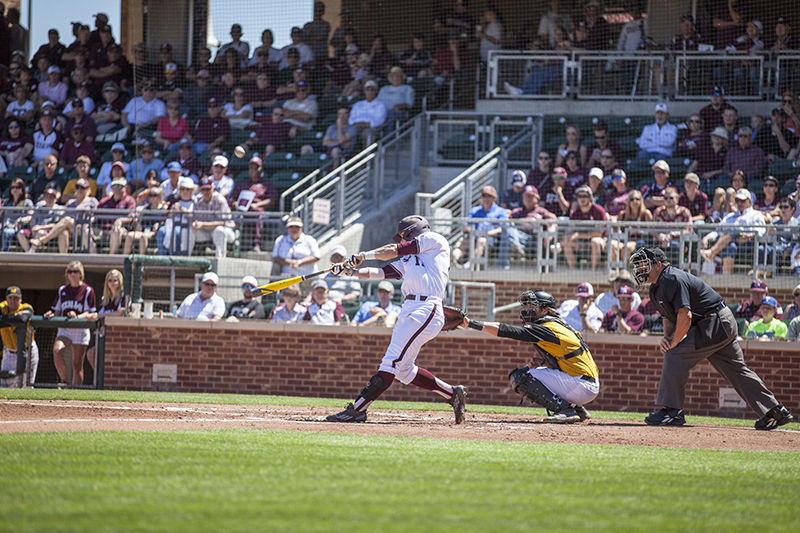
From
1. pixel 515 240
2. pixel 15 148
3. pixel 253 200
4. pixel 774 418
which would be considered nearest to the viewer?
pixel 774 418

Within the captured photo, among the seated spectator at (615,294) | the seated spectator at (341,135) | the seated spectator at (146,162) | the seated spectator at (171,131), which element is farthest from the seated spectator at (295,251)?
the seated spectator at (171,131)

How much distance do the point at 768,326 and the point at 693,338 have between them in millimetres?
3566

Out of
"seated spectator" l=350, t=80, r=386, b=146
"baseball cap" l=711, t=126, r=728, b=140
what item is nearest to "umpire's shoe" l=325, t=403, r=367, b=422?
"baseball cap" l=711, t=126, r=728, b=140

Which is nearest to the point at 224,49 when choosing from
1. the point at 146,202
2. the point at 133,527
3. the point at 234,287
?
the point at 146,202

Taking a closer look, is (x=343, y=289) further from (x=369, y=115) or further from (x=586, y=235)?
(x=369, y=115)

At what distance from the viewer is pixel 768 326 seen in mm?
12906

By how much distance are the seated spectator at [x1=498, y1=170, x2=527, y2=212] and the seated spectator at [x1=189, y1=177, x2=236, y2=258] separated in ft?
14.4

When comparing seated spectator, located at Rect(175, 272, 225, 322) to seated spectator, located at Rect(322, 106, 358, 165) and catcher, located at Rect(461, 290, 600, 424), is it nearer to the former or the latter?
A: seated spectator, located at Rect(322, 106, 358, 165)

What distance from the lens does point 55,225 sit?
1675 cm

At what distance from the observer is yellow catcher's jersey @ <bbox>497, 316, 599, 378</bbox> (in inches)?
378

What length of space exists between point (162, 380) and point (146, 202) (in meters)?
4.27

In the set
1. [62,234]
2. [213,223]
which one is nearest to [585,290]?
[213,223]

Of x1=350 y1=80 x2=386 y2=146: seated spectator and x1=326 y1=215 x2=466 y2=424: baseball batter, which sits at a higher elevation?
x1=350 y1=80 x2=386 y2=146: seated spectator

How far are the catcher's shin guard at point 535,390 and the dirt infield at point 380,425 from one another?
22cm
